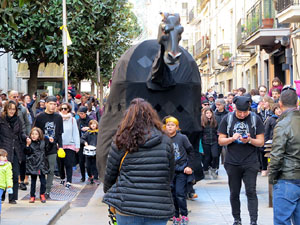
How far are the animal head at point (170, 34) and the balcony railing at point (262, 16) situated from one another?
1759cm

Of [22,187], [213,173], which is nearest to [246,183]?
[22,187]

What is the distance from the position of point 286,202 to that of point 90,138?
28.4 feet

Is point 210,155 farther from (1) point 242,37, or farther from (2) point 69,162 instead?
(1) point 242,37

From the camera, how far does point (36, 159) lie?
38.0 ft

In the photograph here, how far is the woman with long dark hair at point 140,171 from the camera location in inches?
223

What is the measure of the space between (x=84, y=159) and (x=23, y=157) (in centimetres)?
312

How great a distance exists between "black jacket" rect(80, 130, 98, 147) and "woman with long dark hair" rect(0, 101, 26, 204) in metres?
3.32

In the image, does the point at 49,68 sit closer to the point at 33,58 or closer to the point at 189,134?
the point at 33,58

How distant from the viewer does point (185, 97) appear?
1026 cm

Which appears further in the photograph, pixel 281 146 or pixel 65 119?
pixel 65 119

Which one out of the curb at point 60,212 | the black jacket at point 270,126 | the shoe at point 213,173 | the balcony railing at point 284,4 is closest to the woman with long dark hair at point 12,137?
the curb at point 60,212

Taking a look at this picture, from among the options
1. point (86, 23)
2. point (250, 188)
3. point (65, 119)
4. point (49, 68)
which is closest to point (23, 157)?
point (65, 119)

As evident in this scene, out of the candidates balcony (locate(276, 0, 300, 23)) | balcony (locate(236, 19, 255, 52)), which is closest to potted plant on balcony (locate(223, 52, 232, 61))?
balcony (locate(236, 19, 255, 52))

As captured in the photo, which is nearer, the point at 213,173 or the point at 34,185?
the point at 34,185
